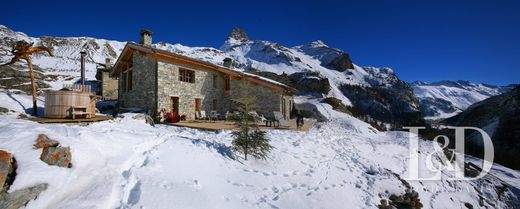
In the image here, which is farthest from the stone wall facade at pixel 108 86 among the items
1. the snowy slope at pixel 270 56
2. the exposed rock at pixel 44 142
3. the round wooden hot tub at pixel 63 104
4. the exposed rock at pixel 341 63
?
the exposed rock at pixel 341 63

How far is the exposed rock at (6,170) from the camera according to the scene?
338 cm

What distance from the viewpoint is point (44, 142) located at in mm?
4406

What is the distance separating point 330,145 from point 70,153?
9770 mm

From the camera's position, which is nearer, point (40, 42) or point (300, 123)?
point (300, 123)

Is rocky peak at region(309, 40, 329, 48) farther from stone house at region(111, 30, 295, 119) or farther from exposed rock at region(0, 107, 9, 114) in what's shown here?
exposed rock at region(0, 107, 9, 114)

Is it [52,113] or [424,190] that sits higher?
[52,113]

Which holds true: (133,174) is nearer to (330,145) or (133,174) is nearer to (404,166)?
(330,145)

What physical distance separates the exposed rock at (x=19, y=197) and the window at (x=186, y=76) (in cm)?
1401

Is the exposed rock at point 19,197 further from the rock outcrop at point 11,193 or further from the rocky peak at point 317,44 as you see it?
the rocky peak at point 317,44

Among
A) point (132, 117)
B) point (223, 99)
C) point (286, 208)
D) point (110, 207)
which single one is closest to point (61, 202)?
point (110, 207)

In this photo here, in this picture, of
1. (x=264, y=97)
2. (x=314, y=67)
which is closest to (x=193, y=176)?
(x=264, y=97)

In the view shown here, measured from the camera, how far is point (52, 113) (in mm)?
11023

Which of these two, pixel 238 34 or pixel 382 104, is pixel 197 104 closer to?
pixel 382 104

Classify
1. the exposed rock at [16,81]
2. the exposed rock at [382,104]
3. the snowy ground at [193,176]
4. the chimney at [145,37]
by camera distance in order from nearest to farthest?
1. the snowy ground at [193,176]
2. the chimney at [145,37]
3. the exposed rock at [16,81]
4. the exposed rock at [382,104]
